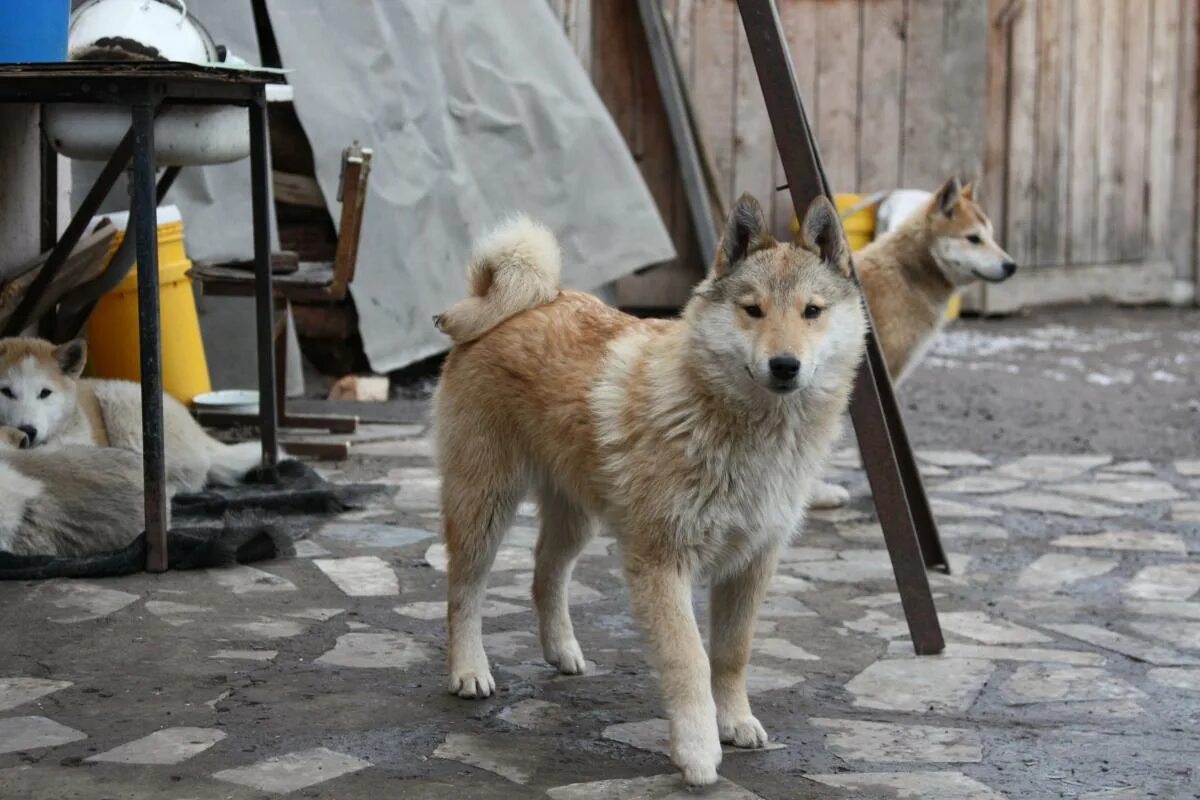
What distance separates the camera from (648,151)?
35.2 feet

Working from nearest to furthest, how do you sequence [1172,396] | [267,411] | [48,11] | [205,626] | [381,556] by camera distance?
1. [205,626]
2. [48,11]
3. [381,556]
4. [267,411]
5. [1172,396]

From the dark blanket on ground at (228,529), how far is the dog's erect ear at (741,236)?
7.05ft

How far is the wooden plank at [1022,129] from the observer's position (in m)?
11.7

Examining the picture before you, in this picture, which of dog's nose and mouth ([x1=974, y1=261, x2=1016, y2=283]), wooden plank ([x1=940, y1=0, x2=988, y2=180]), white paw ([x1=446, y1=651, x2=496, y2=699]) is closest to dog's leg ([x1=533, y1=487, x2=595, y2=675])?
Result: white paw ([x1=446, y1=651, x2=496, y2=699])

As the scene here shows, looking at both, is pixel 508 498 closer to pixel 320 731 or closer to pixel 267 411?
pixel 320 731

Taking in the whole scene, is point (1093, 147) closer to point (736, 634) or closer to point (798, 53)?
point (798, 53)

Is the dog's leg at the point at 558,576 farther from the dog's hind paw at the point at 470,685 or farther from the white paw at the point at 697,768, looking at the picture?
the white paw at the point at 697,768

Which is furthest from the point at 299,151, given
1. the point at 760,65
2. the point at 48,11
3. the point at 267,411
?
the point at 760,65

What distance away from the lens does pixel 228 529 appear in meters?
5.18

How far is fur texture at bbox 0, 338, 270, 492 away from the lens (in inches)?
213

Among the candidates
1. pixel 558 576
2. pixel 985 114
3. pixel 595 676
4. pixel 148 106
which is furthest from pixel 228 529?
pixel 985 114

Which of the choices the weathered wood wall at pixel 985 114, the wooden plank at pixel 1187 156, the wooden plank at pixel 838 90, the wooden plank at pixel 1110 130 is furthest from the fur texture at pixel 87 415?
the wooden plank at pixel 1187 156

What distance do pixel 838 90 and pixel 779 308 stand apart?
796 centimetres

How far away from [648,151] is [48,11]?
637cm
